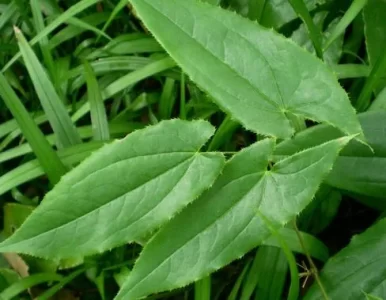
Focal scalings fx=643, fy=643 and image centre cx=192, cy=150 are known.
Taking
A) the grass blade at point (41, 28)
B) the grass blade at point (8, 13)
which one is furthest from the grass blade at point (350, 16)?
the grass blade at point (8, 13)

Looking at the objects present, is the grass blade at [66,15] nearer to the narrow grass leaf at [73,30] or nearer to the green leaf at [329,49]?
the narrow grass leaf at [73,30]

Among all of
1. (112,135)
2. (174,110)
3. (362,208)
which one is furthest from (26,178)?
(362,208)

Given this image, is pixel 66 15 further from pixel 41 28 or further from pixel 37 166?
pixel 37 166

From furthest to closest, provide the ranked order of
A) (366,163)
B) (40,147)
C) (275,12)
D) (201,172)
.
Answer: (275,12) → (40,147) → (366,163) → (201,172)

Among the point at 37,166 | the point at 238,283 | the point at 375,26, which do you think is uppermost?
the point at 375,26

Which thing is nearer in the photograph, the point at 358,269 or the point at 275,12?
the point at 358,269

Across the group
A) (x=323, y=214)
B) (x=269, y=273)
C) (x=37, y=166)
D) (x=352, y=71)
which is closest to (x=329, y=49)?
(x=352, y=71)

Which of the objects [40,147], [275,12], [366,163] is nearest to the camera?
[366,163]

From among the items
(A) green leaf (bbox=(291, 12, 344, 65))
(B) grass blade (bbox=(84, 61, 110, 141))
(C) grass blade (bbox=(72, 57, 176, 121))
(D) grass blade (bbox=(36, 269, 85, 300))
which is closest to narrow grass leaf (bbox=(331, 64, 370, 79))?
(A) green leaf (bbox=(291, 12, 344, 65))
